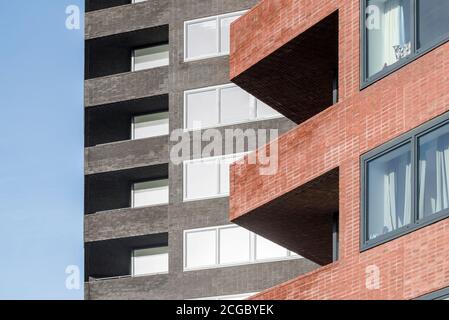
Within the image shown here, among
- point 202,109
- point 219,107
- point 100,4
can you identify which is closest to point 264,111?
point 219,107

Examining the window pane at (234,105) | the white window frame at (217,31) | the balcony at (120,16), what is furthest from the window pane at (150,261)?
the balcony at (120,16)

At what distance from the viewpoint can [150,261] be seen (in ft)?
185

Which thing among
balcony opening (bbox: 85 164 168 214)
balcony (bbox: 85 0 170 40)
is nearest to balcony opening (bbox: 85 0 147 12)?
balcony (bbox: 85 0 170 40)

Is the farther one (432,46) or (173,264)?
(173,264)

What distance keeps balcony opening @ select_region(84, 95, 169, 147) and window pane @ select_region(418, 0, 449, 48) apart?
29708mm

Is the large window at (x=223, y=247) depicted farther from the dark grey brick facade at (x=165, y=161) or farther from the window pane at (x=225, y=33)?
the window pane at (x=225, y=33)

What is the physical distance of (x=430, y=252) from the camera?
26.7 m

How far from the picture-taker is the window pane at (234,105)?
5366cm

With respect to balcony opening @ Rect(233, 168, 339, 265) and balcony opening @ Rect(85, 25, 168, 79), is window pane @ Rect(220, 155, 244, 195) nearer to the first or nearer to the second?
balcony opening @ Rect(85, 25, 168, 79)

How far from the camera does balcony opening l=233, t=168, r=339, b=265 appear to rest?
32.7m

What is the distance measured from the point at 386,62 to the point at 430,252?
176 inches
